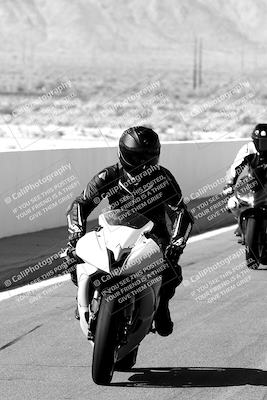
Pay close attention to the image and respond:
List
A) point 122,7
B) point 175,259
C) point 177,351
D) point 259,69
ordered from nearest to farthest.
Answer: point 175,259, point 177,351, point 259,69, point 122,7

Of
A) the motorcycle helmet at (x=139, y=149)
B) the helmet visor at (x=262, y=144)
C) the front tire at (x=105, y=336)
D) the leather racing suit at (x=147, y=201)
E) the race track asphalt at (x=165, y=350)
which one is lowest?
the helmet visor at (x=262, y=144)

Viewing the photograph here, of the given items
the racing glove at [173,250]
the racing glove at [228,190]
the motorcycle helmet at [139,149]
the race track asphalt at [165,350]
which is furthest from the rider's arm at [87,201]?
the racing glove at [228,190]

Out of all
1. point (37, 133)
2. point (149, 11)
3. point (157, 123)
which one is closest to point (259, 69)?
point (149, 11)

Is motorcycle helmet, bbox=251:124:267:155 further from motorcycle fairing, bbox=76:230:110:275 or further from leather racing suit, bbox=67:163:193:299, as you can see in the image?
motorcycle fairing, bbox=76:230:110:275

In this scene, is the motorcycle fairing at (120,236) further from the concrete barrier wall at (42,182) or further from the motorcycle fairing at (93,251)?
the concrete barrier wall at (42,182)

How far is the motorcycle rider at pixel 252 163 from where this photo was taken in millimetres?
12648

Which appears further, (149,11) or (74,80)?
(149,11)

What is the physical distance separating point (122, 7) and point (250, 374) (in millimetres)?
158144

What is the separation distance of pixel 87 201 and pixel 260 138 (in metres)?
5.57

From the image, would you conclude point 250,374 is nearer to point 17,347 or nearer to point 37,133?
point 17,347

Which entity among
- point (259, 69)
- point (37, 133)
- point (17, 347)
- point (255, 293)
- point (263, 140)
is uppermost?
point (17, 347)

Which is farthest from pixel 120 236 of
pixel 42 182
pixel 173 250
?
pixel 42 182

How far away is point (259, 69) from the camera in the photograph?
136 metres

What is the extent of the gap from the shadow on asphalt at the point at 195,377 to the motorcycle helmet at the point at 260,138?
18.2ft
